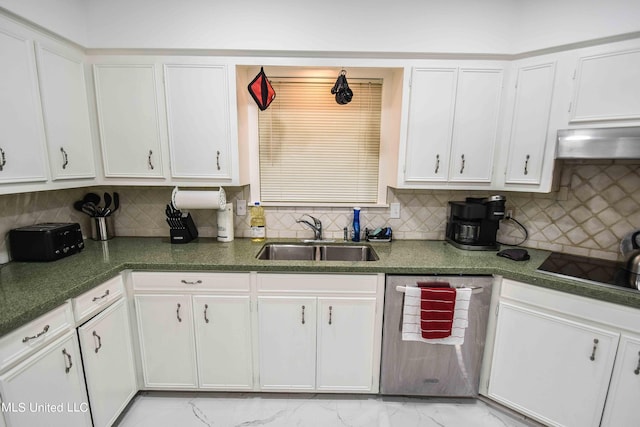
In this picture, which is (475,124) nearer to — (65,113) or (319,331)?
(319,331)

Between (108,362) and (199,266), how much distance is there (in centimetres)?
71

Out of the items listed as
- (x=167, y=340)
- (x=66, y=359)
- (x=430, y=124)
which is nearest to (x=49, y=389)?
(x=66, y=359)

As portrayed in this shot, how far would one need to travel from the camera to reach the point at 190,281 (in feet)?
5.75

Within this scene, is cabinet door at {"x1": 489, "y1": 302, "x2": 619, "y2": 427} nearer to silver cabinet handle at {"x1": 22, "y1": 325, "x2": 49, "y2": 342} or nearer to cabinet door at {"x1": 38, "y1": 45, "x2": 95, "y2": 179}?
silver cabinet handle at {"x1": 22, "y1": 325, "x2": 49, "y2": 342}

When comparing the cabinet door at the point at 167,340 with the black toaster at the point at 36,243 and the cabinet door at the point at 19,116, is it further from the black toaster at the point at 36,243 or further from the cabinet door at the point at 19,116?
the cabinet door at the point at 19,116

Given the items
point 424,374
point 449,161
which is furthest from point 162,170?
point 424,374

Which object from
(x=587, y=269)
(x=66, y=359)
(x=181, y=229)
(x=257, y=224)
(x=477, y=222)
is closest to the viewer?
(x=66, y=359)

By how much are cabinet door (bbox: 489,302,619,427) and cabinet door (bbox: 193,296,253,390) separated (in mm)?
1595

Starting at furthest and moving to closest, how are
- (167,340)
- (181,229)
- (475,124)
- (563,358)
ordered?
(181,229)
(475,124)
(167,340)
(563,358)

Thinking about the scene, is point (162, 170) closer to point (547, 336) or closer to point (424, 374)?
point (424, 374)

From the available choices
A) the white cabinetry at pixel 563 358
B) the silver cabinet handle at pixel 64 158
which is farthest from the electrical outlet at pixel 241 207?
the white cabinetry at pixel 563 358

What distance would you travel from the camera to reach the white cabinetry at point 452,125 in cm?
188

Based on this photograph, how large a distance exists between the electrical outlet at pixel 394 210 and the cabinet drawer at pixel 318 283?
2.47 ft

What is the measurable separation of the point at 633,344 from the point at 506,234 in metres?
0.97
